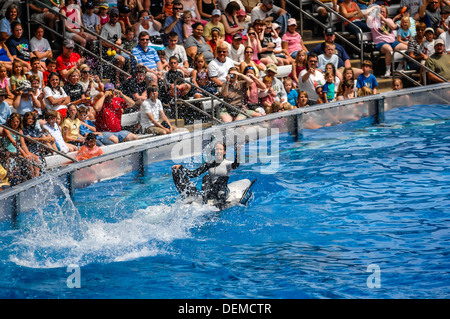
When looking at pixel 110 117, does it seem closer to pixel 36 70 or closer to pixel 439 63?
pixel 36 70

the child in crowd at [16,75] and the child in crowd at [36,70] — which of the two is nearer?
the child in crowd at [16,75]

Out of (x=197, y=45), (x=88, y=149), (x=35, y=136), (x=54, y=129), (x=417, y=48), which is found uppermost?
(x=417, y=48)

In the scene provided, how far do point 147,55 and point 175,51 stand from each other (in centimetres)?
56

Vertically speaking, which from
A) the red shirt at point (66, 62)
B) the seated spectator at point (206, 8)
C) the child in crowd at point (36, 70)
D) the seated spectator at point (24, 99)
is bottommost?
the seated spectator at point (24, 99)

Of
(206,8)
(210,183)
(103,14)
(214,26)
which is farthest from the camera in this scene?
(206,8)

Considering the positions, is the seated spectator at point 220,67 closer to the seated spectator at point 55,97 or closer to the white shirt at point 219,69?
the white shirt at point 219,69

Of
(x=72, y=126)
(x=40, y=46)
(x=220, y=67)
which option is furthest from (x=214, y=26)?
(x=72, y=126)

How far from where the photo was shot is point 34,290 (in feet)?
22.3

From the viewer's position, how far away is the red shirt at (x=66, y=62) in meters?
11.8

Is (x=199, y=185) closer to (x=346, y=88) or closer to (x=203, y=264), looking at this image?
(x=203, y=264)

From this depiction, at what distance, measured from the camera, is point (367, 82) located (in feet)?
46.2

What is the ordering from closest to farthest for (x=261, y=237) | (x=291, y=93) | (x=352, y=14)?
(x=261, y=237), (x=291, y=93), (x=352, y=14)

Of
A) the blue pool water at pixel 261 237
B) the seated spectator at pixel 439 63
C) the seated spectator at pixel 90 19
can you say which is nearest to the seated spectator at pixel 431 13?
the seated spectator at pixel 439 63

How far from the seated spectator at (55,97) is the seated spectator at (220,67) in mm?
2880
